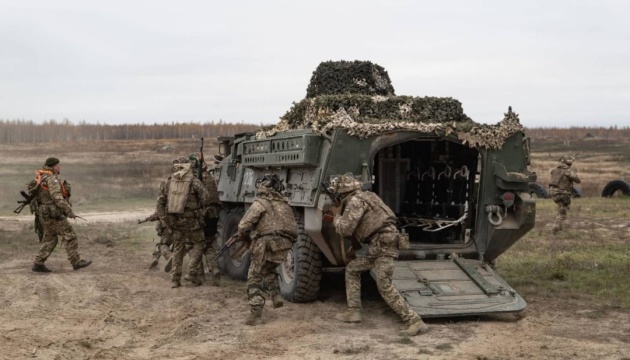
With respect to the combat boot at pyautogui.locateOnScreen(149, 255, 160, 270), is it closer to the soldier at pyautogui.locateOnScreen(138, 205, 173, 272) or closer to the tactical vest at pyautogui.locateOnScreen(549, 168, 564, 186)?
the soldier at pyautogui.locateOnScreen(138, 205, 173, 272)

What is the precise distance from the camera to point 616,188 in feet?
81.8

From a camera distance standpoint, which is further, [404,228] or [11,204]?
[11,204]

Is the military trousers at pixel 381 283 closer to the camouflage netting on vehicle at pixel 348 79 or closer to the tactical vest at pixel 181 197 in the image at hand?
the tactical vest at pixel 181 197

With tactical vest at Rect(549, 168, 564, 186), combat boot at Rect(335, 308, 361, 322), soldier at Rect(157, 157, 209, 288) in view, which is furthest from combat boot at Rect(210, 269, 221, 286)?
tactical vest at Rect(549, 168, 564, 186)

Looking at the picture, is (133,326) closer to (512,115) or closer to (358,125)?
(358,125)

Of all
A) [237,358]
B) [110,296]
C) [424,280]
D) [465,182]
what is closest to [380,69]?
[465,182]

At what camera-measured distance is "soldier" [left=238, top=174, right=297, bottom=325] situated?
28.4 feet

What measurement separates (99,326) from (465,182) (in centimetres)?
482

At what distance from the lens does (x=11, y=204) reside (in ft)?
81.0

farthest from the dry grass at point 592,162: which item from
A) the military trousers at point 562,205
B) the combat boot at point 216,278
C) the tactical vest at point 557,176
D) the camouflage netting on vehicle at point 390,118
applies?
the combat boot at point 216,278

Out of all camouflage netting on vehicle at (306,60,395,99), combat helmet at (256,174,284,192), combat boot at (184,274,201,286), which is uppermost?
camouflage netting on vehicle at (306,60,395,99)

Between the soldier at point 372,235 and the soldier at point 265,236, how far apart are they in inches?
24.5

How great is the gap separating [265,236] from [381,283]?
1.36 meters

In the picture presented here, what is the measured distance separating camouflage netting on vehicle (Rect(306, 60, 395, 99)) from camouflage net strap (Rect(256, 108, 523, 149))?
64.0 inches
